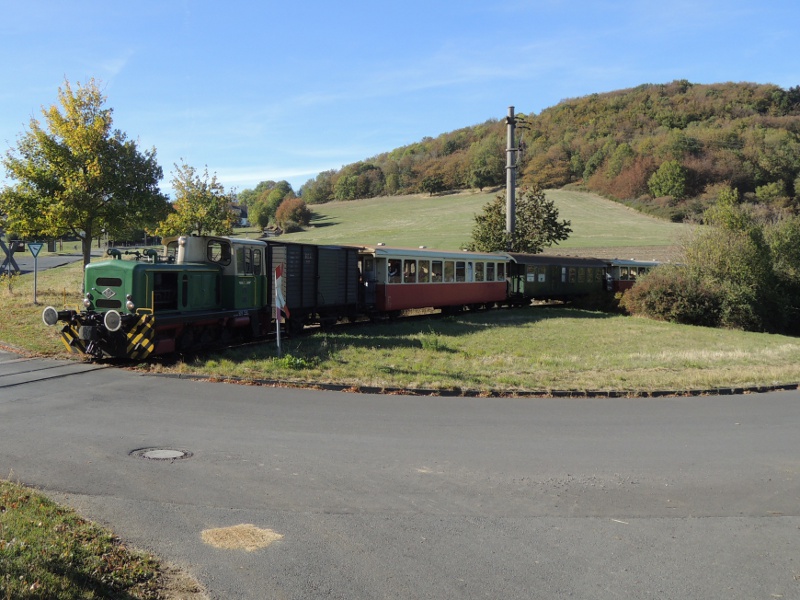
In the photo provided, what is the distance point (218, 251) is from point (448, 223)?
2338 inches

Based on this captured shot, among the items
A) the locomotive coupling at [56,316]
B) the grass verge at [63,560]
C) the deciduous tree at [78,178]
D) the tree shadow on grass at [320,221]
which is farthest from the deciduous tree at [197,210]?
the tree shadow on grass at [320,221]

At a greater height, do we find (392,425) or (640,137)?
(640,137)

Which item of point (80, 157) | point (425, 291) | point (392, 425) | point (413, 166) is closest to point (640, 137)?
point (413, 166)

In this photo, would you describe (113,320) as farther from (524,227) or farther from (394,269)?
(524,227)

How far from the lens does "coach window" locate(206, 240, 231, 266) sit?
17.5 meters

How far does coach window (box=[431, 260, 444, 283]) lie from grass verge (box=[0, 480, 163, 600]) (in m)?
21.6

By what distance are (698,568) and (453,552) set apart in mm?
1925

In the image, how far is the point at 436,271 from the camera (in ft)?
87.9

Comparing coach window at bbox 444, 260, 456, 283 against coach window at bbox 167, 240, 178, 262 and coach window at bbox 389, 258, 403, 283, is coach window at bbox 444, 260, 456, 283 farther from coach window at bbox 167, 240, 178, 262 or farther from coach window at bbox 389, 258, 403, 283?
coach window at bbox 167, 240, 178, 262

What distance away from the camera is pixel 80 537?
4.93 metres

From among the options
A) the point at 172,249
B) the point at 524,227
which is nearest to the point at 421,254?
the point at 172,249

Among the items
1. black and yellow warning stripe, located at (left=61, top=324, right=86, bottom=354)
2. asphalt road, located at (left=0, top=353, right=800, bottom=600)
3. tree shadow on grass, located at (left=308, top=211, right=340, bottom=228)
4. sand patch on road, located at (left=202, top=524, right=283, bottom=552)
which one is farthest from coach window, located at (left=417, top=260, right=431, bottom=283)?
tree shadow on grass, located at (left=308, top=211, right=340, bottom=228)

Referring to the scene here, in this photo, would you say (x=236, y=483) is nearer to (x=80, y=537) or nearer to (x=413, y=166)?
(x=80, y=537)

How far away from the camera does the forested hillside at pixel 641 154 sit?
282ft
